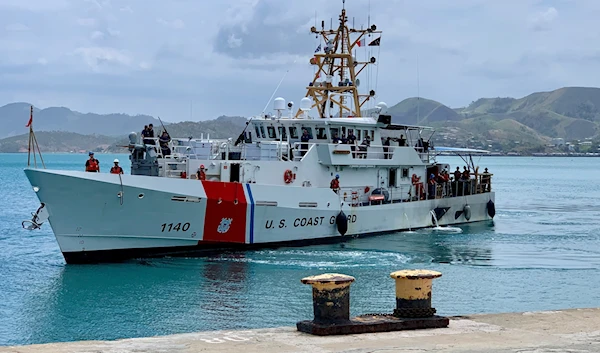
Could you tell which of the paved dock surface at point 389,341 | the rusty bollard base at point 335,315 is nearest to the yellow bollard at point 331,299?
the rusty bollard base at point 335,315

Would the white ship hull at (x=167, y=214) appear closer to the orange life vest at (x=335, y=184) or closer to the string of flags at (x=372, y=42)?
the orange life vest at (x=335, y=184)

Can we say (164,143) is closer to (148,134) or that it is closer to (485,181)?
(148,134)

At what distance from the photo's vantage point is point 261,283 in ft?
73.4

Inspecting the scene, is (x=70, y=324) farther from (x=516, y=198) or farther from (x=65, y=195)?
(x=516, y=198)

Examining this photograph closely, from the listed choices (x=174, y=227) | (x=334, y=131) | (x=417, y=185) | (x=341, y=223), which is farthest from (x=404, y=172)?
(x=174, y=227)

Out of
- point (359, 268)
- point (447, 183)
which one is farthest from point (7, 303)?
point (447, 183)

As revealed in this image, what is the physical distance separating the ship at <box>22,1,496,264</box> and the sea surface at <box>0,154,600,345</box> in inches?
23.8

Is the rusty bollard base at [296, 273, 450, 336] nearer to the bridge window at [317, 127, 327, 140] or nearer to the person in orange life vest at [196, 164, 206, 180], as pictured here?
A: the person in orange life vest at [196, 164, 206, 180]

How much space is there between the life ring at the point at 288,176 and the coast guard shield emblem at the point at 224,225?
2.63 metres

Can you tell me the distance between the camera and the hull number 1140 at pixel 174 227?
81.4 feet

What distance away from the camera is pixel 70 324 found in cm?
1805

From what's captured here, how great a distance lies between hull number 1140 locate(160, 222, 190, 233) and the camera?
81.4ft

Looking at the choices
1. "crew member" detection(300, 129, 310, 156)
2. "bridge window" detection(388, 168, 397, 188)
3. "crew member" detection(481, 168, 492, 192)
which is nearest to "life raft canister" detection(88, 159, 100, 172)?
"crew member" detection(300, 129, 310, 156)

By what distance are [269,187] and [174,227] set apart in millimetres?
3169
